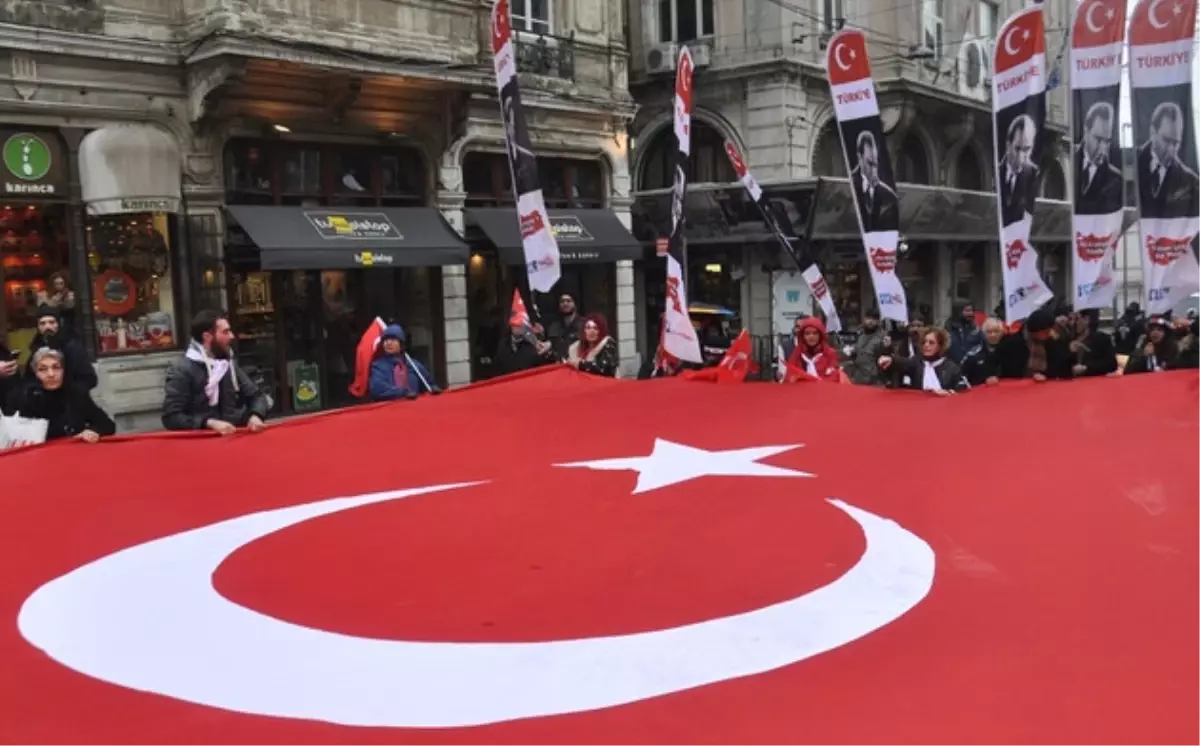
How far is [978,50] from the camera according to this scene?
29.1 m

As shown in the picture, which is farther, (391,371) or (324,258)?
(324,258)

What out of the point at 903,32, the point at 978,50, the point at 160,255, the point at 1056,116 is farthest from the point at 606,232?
the point at 1056,116

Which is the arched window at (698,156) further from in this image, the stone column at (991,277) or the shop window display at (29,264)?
the shop window display at (29,264)

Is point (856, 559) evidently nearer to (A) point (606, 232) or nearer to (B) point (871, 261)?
(B) point (871, 261)

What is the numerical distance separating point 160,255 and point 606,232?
8533 millimetres

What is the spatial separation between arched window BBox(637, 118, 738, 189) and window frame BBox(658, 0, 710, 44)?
1827 millimetres

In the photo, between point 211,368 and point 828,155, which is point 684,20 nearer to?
point 828,155

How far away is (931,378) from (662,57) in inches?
666

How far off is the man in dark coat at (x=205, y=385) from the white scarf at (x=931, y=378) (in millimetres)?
5236

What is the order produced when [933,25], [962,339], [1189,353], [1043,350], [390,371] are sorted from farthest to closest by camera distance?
1. [933,25]
2. [962,339]
3. [1189,353]
4. [390,371]
5. [1043,350]

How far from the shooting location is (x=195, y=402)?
7.79m

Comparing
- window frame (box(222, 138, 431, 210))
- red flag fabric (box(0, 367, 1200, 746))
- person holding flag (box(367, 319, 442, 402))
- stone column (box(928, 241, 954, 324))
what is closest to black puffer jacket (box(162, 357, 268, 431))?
red flag fabric (box(0, 367, 1200, 746))

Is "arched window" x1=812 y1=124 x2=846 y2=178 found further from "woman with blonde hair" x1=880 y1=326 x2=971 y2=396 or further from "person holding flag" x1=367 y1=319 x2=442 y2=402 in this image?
"person holding flag" x1=367 y1=319 x2=442 y2=402

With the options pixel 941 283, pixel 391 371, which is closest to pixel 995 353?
pixel 391 371
